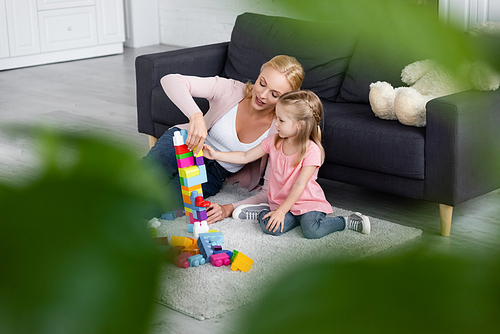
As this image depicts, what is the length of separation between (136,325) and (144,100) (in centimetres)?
273

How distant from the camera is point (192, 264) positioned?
1.80 metres

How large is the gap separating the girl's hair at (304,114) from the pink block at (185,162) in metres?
0.36

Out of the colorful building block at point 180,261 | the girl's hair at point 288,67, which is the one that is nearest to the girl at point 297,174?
the girl's hair at point 288,67

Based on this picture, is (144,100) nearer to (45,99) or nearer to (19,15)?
(45,99)

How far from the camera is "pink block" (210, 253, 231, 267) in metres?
1.81

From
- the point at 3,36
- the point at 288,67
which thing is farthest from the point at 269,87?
the point at 3,36

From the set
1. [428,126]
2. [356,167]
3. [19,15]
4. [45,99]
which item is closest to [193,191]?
[356,167]

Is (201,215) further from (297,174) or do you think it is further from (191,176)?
(297,174)

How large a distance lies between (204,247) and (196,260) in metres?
0.08

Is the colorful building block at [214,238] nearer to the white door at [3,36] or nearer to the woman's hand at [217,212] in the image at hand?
the woman's hand at [217,212]

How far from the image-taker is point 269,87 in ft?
7.13

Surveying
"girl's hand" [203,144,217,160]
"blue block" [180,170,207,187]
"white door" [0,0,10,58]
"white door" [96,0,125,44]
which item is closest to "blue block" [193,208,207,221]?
"blue block" [180,170,207,187]

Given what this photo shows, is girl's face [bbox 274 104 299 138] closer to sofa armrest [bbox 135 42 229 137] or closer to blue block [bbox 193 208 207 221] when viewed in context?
blue block [bbox 193 208 207 221]

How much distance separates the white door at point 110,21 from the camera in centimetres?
571
